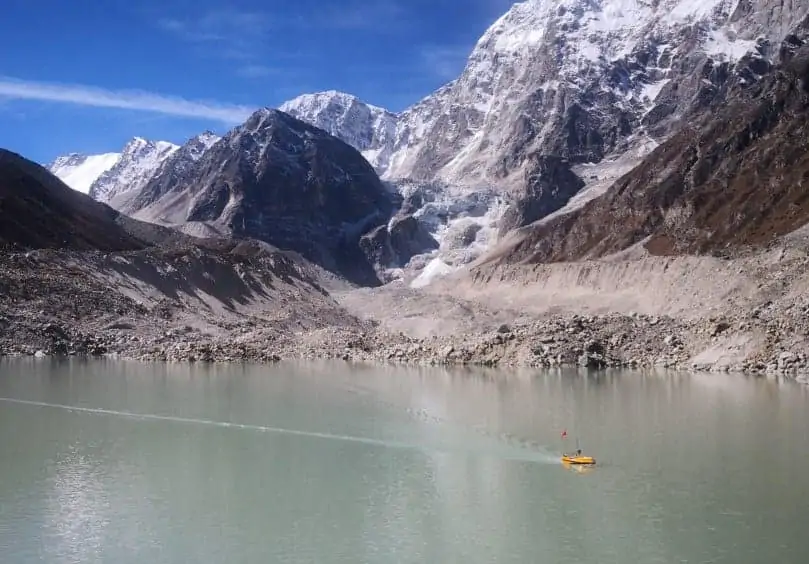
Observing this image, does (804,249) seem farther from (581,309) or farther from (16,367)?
(16,367)

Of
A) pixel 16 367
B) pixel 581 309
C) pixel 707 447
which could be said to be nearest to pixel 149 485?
pixel 707 447

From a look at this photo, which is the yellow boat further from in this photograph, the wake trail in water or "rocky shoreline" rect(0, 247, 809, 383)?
"rocky shoreline" rect(0, 247, 809, 383)

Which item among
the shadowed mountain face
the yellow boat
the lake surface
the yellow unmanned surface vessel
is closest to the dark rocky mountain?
the lake surface

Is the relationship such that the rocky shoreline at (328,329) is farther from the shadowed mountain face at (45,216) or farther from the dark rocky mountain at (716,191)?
the dark rocky mountain at (716,191)

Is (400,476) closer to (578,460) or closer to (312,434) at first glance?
(578,460)

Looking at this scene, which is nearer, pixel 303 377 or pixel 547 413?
pixel 547 413

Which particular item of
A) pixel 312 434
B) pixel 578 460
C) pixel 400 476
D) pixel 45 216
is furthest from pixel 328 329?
pixel 400 476
